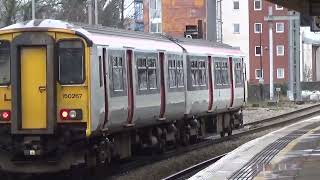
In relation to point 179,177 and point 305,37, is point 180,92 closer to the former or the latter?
point 179,177

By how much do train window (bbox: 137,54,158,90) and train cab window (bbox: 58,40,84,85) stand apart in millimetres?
2725

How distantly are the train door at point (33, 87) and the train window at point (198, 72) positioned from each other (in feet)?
24.8

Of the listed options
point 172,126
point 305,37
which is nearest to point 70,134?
point 172,126

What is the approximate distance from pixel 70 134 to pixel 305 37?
79620 millimetres

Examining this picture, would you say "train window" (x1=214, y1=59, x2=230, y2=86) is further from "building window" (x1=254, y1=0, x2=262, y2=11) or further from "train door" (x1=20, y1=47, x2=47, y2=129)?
"building window" (x1=254, y1=0, x2=262, y2=11)

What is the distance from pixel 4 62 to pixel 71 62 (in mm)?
1296

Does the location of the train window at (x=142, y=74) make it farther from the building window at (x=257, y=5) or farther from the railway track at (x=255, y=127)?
the building window at (x=257, y=5)

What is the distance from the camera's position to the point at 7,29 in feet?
41.3

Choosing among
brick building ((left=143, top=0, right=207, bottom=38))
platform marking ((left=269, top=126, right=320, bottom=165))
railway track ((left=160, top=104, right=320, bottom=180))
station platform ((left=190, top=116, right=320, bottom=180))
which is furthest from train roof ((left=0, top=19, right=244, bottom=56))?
brick building ((left=143, top=0, right=207, bottom=38))

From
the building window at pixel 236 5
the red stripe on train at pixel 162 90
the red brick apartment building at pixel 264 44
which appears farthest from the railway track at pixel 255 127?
the building window at pixel 236 5

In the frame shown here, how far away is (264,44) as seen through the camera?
3551 inches

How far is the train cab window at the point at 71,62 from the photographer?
12.3 m

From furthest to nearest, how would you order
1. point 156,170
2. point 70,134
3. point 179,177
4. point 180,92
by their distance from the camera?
point 180,92 → point 156,170 → point 179,177 → point 70,134

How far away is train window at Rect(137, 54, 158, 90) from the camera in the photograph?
15016 mm
